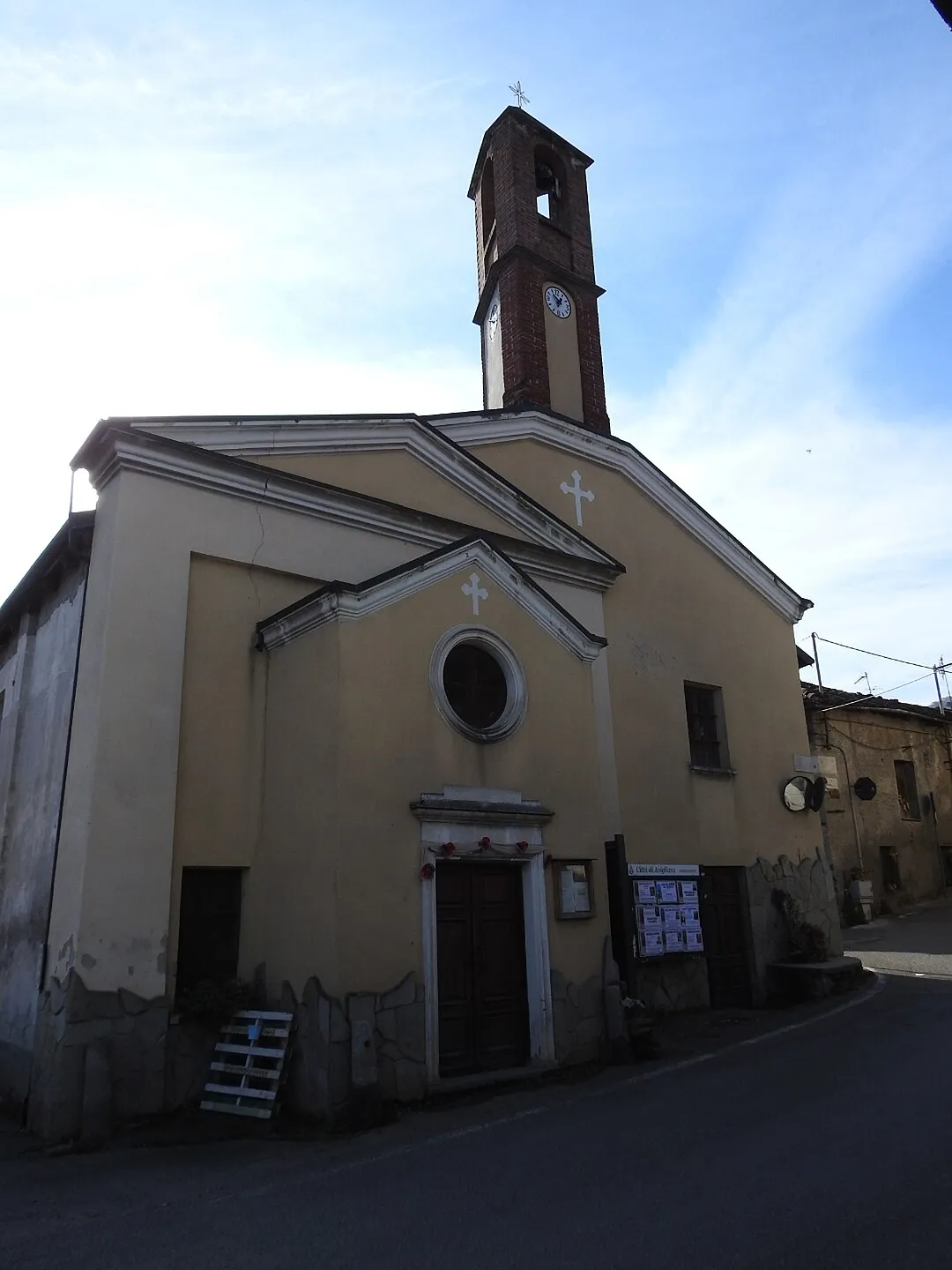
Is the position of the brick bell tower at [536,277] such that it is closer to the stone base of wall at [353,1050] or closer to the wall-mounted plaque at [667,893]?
the wall-mounted plaque at [667,893]

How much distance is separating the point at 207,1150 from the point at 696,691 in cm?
950

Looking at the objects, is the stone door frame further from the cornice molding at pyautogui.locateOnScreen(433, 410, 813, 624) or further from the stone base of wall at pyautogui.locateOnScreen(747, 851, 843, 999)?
the cornice molding at pyautogui.locateOnScreen(433, 410, 813, 624)

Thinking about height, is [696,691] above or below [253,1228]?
above

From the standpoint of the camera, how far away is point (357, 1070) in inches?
289

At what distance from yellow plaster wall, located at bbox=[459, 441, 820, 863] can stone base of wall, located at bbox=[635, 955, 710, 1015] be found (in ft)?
4.40

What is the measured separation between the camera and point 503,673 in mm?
9742

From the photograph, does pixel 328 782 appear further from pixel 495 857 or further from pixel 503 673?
pixel 503 673

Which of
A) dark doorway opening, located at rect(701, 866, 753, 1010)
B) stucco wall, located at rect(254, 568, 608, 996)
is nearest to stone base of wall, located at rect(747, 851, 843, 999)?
dark doorway opening, located at rect(701, 866, 753, 1010)

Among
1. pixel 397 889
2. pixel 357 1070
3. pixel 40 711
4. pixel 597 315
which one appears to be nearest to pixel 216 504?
pixel 40 711

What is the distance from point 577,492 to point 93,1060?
952cm

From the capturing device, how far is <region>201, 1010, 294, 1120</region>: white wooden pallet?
750 centimetres

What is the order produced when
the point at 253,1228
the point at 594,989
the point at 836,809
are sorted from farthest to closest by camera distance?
1. the point at 836,809
2. the point at 594,989
3. the point at 253,1228

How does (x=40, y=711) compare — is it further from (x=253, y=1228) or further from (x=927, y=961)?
(x=927, y=961)

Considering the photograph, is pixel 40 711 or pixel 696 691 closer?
pixel 40 711
